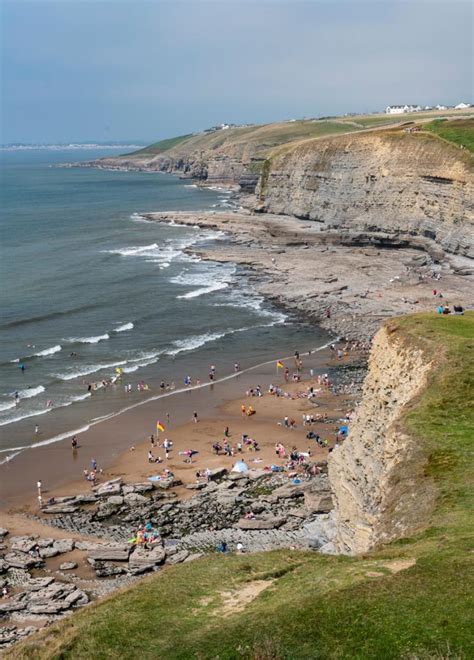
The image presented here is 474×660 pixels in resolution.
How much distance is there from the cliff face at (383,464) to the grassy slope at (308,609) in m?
0.74

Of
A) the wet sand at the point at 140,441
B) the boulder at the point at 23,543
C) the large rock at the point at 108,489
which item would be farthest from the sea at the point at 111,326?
the boulder at the point at 23,543

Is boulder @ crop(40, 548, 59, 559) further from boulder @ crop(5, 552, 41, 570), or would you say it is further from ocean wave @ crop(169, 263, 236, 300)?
ocean wave @ crop(169, 263, 236, 300)

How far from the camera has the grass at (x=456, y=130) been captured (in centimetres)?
8962

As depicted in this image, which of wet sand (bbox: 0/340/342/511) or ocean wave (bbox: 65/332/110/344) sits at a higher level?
ocean wave (bbox: 65/332/110/344)

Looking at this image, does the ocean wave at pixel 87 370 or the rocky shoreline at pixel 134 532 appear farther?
the ocean wave at pixel 87 370

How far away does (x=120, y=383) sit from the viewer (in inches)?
1999

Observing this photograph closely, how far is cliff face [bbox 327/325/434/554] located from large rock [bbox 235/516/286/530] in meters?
4.57

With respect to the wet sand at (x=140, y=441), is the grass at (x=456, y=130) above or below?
above

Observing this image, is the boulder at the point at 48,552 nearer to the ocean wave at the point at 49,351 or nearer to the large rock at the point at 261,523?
the large rock at the point at 261,523

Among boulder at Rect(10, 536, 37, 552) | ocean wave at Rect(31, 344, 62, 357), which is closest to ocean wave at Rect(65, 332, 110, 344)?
ocean wave at Rect(31, 344, 62, 357)

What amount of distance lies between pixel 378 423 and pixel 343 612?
12.4 metres

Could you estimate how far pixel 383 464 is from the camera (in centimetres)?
2269

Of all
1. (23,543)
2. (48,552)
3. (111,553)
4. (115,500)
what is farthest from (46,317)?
(111,553)

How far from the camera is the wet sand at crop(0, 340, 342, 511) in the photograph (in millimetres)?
37281
